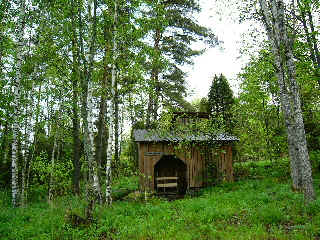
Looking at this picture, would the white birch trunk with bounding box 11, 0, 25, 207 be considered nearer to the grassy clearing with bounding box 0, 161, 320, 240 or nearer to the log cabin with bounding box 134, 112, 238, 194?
the grassy clearing with bounding box 0, 161, 320, 240

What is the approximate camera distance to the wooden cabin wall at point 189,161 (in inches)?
604

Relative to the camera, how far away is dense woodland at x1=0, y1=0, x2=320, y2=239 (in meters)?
8.10

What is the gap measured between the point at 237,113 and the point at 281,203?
11295mm

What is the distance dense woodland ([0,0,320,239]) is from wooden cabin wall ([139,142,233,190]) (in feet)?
4.65

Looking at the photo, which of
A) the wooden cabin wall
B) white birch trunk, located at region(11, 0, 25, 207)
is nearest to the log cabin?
the wooden cabin wall

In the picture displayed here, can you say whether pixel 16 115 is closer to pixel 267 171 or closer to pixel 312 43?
pixel 312 43

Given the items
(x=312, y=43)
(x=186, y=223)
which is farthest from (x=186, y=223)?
(x=312, y=43)

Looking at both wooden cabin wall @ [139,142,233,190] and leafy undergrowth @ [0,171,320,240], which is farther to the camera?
wooden cabin wall @ [139,142,233,190]

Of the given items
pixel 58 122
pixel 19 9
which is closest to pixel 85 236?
pixel 58 122

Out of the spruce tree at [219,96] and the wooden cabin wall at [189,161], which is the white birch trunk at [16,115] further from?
the spruce tree at [219,96]

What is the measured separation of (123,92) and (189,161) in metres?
6.95

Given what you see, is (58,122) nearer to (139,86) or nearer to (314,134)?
(139,86)

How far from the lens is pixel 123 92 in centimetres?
1189

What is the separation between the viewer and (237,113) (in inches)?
758
